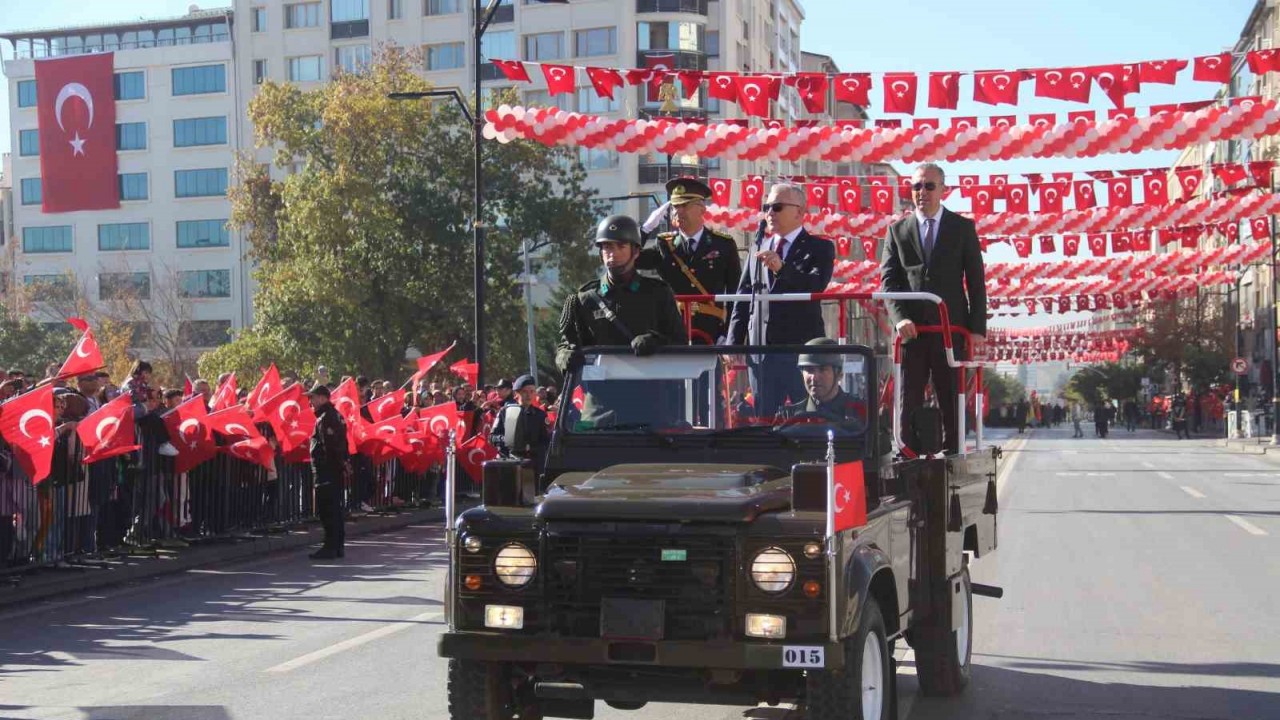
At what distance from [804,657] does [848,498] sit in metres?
0.62

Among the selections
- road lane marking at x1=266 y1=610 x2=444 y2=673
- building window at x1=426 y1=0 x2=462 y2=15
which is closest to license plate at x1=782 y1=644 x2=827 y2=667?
road lane marking at x1=266 y1=610 x2=444 y2=673

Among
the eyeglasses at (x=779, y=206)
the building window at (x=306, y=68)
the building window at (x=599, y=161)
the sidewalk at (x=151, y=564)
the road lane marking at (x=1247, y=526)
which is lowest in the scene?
the road lane marking at (x=1247, y=526)

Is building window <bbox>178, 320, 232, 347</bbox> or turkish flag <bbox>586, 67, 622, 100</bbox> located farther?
building window <bbox>178, 320, 232, 347</bbox>

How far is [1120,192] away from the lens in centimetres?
2897

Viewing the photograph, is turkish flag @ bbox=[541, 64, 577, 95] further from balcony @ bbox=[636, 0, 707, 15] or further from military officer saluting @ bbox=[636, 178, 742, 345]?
balcony @ bbox=[636, 0, 707, 15]

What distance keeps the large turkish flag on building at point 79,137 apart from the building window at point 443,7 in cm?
1991

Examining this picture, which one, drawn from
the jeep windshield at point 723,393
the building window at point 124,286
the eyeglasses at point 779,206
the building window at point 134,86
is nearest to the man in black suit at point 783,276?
the eyeglasses at point 779,206

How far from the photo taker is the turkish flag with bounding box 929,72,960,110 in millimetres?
21406

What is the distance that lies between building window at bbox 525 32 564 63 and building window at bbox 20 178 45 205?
106 feet

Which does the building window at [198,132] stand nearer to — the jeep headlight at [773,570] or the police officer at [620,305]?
the police officer at [620,305]

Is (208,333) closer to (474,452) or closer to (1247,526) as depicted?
(474,452)

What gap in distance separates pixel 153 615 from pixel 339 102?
35373mm

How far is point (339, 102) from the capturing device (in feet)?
151

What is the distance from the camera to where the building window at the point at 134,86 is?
87.8 m
